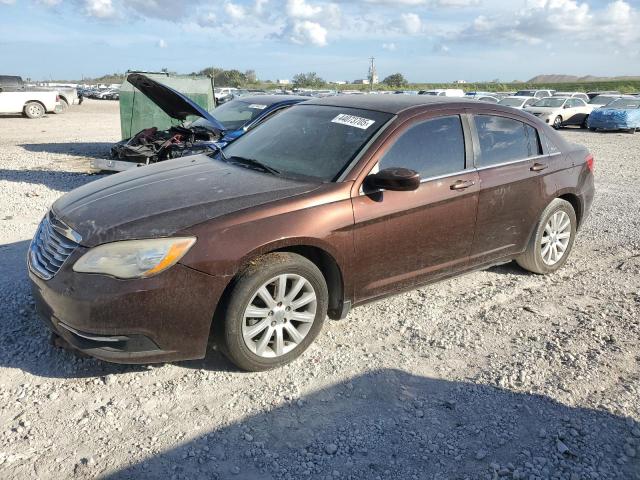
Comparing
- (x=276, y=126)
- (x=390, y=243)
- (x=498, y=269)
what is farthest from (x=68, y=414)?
(x=498, y=269)

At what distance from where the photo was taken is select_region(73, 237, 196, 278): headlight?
114 inches

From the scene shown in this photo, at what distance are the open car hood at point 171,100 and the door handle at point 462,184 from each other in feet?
15.6

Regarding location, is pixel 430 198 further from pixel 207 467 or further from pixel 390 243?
pixel 207 467

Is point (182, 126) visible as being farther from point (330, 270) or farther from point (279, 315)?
point (279, 315)

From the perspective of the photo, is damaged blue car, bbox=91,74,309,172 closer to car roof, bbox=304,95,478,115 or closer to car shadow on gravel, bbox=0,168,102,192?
car shadow on gravel, bbox=0,168,102,192

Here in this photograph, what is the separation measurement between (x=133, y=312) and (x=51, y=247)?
81cm

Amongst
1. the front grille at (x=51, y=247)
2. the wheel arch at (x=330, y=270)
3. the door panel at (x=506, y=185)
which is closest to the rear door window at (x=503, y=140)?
the door panel at (x=506, y=185)

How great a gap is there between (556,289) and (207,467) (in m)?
3.52

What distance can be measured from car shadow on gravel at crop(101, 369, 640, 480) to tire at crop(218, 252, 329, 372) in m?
0.26

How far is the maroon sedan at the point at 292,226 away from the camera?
2.94 metres

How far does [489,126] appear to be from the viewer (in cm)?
446

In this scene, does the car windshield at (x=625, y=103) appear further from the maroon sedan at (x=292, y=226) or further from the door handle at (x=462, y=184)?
the door handle at (x=462, y=184)

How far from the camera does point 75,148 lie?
1348cm

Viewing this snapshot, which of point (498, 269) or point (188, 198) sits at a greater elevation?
point (188, 198)
